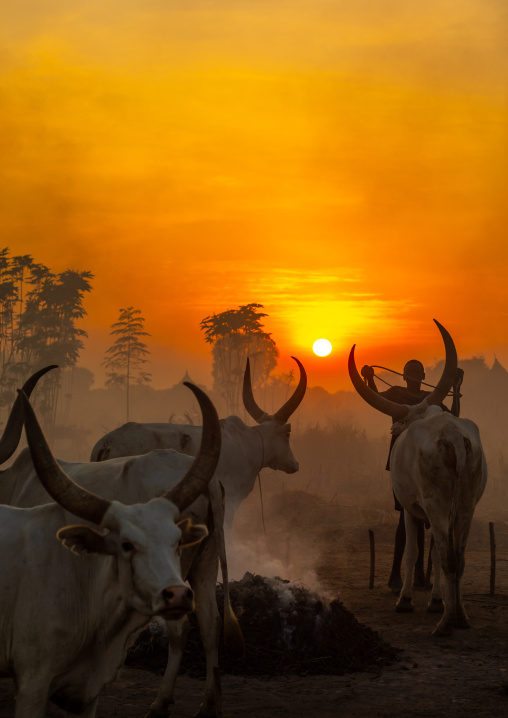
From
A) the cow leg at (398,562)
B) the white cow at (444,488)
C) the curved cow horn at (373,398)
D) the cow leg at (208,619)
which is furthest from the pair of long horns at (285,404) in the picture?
the cow leg at (208,619)

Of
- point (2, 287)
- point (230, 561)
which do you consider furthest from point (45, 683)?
point (2, 287)

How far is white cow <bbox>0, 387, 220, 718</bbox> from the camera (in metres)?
4.10

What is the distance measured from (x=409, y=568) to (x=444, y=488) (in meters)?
1.39

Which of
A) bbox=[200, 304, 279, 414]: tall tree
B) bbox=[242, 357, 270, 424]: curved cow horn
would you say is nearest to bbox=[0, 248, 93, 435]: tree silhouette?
bbox=[200, 304, 279, 414]: tall tree

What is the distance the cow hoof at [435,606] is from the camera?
9234 millimetres

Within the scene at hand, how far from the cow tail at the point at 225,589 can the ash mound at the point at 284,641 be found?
1531 millimetres

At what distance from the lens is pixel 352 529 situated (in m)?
17.4

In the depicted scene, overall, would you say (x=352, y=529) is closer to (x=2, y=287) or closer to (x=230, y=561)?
(x=230, y=561)

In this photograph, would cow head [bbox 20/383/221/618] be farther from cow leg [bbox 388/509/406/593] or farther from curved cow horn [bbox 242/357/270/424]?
curved cow horn [bbox 242/357/270/424]

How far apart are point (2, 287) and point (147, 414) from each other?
46.6 meters

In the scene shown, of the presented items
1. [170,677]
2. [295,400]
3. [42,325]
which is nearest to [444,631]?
[170,677]

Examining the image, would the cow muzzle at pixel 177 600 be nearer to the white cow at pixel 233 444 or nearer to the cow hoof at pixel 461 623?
the white cow at pixel 233 444

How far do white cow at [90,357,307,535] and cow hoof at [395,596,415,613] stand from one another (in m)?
2.16

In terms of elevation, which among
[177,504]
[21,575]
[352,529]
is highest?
[177,504]
